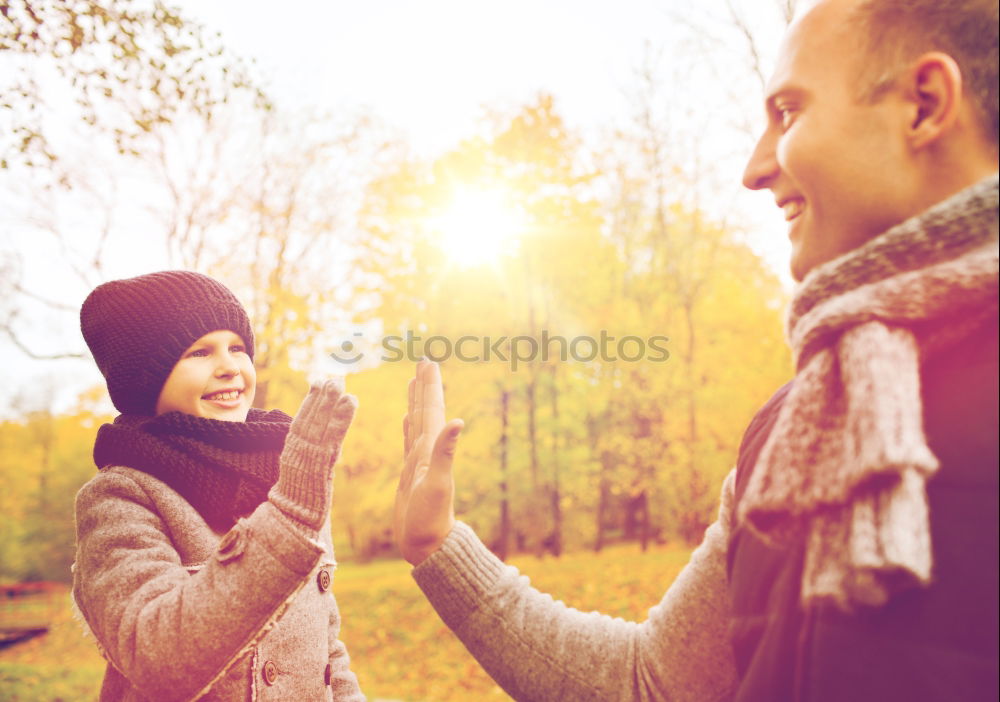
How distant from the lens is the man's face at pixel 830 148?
1.01 metres

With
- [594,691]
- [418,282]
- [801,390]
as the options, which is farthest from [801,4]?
[418,282]

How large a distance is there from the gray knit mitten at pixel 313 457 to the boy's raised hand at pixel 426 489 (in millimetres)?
187

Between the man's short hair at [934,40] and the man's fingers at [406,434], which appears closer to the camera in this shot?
the man's short hair at [934,40]

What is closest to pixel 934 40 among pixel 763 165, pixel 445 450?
pixel 763 165

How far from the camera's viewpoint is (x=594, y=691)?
1418 millimetres

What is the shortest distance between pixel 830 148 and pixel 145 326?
2.00 m

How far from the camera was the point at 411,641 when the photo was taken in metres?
13.2

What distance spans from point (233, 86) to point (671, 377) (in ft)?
43.2

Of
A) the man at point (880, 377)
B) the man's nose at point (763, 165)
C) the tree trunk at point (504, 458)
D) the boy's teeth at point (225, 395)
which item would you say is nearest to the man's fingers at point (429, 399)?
the man at point (880, 377)

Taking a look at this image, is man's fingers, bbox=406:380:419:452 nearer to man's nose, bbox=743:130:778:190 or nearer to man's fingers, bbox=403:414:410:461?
man's fingers, bbox=403:414:410:461

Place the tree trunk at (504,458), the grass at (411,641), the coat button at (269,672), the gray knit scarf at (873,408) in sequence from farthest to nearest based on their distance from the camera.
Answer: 1. the tree trunk at (504,458)
2. the grass at (411,641)
3. the coat button at (269,672)
4. the gray knit scarf at (873,408)

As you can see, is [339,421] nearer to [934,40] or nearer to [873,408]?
[873,408]

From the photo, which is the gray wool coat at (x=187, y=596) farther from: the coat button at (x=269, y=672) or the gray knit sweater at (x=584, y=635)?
the gray knit sweater at (x=584, y=635)

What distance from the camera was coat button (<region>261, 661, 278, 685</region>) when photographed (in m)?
1.92
